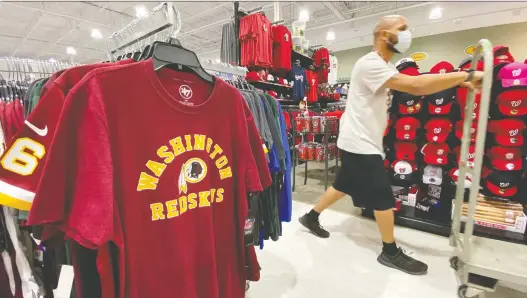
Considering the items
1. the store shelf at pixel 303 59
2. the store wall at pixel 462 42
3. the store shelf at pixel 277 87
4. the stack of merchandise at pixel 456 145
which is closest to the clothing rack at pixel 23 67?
the stack of merchandise at pixel 456 145

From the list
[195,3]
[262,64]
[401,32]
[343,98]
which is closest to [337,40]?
[343,98]

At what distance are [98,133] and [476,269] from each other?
6.05 ft

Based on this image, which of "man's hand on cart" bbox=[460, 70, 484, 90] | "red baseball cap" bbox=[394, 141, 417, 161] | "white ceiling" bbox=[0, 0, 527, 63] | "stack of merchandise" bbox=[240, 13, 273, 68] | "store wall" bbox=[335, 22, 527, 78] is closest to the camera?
"man's hand on cart" bbox=[460, 70, 484, 90]

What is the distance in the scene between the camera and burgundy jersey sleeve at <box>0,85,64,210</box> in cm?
62

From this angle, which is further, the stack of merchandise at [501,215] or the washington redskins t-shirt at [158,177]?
the stack of merchandise at [501,215]

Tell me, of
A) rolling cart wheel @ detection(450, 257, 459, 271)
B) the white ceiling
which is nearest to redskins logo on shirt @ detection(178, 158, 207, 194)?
rolling cart wheel @ detection(450, 257, 459, 271)

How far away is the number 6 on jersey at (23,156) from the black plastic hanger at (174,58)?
385mm

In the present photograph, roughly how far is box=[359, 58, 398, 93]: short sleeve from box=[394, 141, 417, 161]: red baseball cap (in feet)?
4.43

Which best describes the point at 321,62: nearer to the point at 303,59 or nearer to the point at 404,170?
the point at 303,59

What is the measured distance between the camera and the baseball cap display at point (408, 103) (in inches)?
98.8

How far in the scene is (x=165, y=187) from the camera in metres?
0.74

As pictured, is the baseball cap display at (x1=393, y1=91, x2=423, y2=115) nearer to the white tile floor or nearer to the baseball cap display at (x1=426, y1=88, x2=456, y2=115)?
the baseball cap display at (x1=426, y1=88, x2=456, y2=115)

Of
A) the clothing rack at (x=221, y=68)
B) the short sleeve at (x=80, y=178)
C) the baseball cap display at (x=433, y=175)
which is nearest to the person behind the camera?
the short sleeve at (x=80, y=178)

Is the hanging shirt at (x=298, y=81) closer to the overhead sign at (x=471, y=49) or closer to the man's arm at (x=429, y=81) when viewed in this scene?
the overhead sign at (x=471, y=49)
